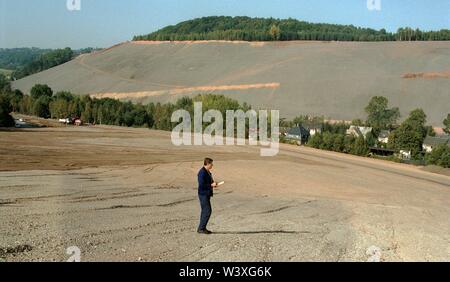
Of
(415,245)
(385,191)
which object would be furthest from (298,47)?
(415,245)

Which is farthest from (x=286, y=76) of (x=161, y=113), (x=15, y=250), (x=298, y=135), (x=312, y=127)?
(x=15, y=250)

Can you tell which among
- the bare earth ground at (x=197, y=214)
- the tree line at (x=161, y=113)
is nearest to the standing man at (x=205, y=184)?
the bare earth ground at (x=197, y=214)

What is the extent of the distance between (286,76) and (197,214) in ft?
430

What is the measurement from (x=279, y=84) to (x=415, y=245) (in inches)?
5040

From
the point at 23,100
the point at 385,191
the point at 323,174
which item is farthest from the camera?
the point at 23,100

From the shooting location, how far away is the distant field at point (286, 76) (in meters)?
131

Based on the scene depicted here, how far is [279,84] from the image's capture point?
5699 inches

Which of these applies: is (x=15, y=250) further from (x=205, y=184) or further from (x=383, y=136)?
(x=383, y=136)

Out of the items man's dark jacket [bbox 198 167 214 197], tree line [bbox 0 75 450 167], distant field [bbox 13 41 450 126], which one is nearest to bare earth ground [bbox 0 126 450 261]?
man's dark jacket [bbox 198 167 214 197]

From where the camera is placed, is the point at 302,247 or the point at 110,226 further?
the point at 110,226

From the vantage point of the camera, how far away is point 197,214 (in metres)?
21.1
